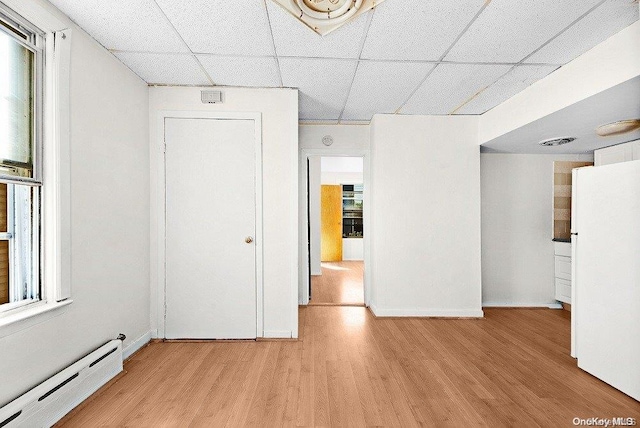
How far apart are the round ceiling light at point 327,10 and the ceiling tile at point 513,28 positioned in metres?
0.83

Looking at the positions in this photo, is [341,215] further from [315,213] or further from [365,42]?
[365,42]

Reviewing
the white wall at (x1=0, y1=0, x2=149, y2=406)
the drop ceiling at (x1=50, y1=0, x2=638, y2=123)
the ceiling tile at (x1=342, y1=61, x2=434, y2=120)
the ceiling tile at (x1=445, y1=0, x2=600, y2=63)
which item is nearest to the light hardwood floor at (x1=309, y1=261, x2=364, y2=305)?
the white wall at (x1=0, y1=0, x2=149, y2=406)

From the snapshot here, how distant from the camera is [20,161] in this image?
1733mm

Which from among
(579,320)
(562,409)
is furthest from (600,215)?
(562,409)

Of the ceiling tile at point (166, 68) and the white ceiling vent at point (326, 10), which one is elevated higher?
the ceiling tile at point (166, 68)

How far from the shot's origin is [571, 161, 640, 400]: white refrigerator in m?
2.08

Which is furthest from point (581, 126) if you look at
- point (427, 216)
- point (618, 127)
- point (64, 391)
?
point (64, 391)

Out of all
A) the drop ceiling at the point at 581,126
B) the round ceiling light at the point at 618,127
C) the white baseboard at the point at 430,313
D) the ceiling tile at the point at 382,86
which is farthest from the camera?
the white baseboard at the point at 430,313

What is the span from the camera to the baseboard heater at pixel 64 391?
1567 mm

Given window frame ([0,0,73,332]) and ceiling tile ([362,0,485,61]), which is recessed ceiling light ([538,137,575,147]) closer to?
ceiling tile ([362,0,485,61])

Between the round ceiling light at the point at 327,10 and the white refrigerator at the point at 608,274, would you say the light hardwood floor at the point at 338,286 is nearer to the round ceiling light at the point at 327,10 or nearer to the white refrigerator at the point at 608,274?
the white refrigerator at the point at 608,274

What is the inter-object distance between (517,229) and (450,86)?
2395 mm

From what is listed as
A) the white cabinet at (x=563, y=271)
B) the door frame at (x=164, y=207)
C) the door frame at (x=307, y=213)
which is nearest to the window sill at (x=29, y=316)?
the door frame at (x=164, y=207)

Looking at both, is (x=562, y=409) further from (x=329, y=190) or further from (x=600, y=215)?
(x=329, y=190)
